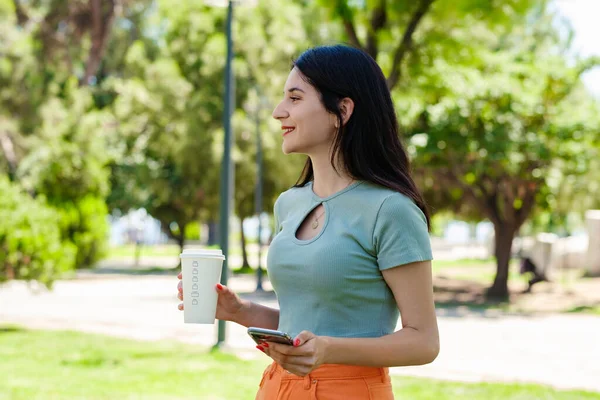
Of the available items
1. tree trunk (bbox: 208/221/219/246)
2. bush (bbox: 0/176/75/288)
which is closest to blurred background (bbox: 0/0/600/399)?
bush (bbox: 0/176/75/288)

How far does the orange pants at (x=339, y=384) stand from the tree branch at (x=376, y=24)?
11.6 m

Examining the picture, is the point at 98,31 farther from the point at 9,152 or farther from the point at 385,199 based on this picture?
the point at 385,199

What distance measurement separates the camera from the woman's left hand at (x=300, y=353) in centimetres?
175

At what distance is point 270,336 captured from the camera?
1.73 metres

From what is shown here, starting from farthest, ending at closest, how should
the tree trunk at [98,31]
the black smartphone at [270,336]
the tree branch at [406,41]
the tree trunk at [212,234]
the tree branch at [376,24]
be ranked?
the tree trunk at [212,234] < the tree trunk at [98,31] < the tree branch at [376,24] < the tree branch at [406,41] < the black smartphone at [270,336]

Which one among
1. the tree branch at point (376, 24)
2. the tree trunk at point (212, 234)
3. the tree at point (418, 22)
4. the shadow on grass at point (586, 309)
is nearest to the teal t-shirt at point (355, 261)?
the tree at point (418, 22)

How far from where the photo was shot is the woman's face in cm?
216

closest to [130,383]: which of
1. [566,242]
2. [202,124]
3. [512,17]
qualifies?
[512,17]

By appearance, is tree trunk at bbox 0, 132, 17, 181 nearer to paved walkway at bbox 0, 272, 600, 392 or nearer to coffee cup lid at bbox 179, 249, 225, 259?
paved walkway at bbox 0, 272, 600, 392

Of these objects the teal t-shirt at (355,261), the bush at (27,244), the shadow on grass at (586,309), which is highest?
the teal t-shirt at (355,261)

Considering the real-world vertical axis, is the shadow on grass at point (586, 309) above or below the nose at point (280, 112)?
below

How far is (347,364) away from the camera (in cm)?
194

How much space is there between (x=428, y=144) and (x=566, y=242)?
19.6 m

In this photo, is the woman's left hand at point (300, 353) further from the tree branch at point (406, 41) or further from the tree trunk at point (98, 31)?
the tree trunk at point (98, 31)
